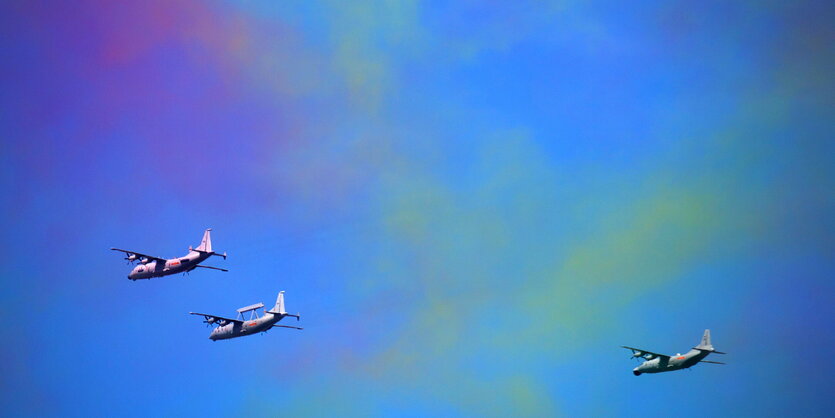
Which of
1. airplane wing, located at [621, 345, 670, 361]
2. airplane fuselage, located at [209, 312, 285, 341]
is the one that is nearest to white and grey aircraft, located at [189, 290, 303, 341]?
airplane fuselage, located at [209, 312, 285, 341]

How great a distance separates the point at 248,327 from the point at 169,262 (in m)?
12.1

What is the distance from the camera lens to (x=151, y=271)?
96.1 m

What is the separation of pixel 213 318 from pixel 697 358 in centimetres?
5979

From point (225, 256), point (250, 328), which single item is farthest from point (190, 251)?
point (250, 328)

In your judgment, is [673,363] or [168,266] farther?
[673,363]

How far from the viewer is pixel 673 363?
332 feet

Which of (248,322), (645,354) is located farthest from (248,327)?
(645,354)

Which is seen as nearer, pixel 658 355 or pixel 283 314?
pixel 283 314

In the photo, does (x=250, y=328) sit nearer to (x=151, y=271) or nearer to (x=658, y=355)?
(x=151, y=271)

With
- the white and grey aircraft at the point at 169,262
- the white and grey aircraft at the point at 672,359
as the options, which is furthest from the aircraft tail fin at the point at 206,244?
the white and grey aircraft at the point at 672,359

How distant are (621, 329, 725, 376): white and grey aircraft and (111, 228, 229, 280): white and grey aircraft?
53.2 metres

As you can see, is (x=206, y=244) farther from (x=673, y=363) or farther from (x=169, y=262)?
(x=673, y=363)

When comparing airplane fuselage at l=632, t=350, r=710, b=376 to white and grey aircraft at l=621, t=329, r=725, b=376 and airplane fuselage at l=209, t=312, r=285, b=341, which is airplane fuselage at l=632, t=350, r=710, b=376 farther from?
airplane fuselage at l=209, t=312, r=285, b=341

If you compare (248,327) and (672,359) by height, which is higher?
(248,327)
